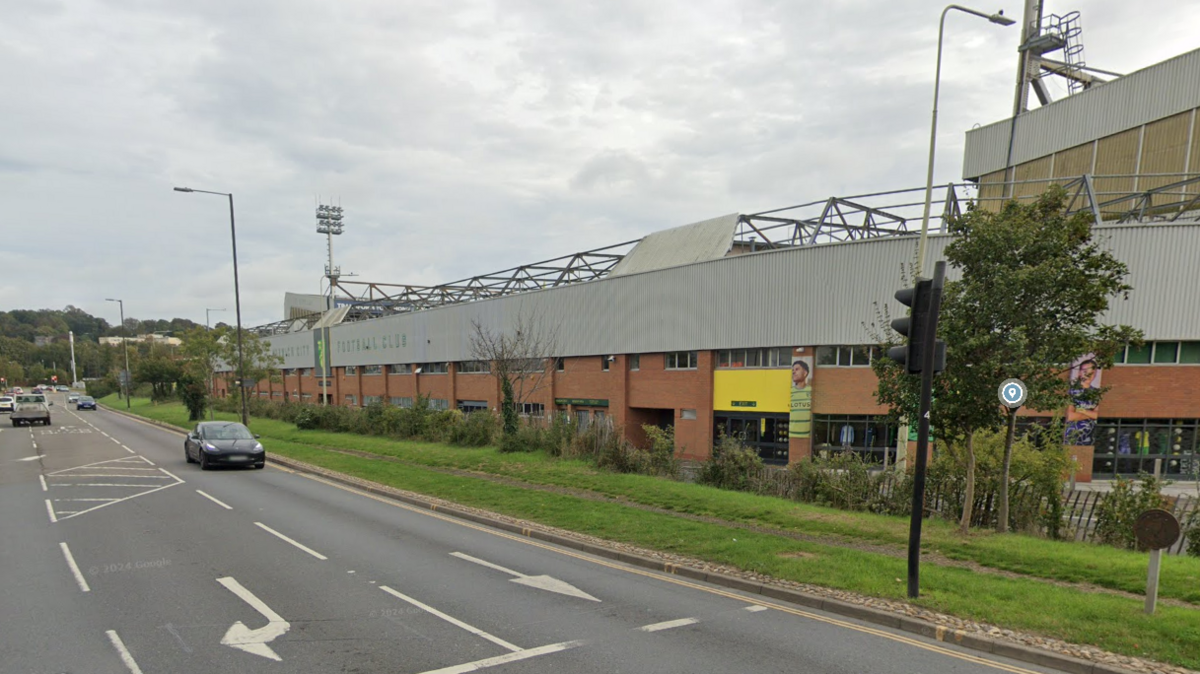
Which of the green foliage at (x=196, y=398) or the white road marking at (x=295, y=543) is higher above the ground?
the white road marking at (x=295, y=543)

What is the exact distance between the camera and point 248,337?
43.6m

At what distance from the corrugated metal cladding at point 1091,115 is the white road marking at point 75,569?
34.8 meters

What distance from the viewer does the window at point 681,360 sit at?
29281mm

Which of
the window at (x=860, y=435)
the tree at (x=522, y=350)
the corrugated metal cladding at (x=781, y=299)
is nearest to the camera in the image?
the corrugated metal cladding at (x=781, y=299)

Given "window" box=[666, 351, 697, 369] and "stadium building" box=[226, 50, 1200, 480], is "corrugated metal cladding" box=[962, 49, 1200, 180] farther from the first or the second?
"window" box=[666, 351, 697, 369]

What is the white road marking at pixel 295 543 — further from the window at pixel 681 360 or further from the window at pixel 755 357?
the window at pixel 681 360

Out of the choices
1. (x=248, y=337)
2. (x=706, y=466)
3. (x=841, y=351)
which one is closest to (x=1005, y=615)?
(x=706, y=466)

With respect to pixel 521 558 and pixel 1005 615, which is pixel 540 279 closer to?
pixel 521 558

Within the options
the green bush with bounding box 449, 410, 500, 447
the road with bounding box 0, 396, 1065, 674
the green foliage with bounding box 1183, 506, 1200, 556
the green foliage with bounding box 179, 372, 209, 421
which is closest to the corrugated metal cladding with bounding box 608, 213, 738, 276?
the green bush with bounding box 449, 410, 500, 447

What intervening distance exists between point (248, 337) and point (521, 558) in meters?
41.0

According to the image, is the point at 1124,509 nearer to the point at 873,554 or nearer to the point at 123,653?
the point at 873,554

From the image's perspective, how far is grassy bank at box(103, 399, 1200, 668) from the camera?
650cm

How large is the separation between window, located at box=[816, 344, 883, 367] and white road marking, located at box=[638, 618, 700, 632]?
63.6 feet

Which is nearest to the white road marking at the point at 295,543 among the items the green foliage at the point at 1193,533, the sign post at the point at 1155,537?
the sign post at the point at 1155,537
